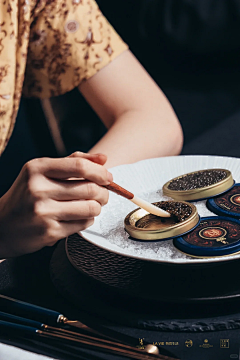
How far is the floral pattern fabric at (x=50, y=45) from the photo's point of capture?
0.84 m

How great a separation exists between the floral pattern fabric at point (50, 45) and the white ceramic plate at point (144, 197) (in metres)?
0.35

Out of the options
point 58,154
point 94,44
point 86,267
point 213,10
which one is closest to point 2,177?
point 58,154

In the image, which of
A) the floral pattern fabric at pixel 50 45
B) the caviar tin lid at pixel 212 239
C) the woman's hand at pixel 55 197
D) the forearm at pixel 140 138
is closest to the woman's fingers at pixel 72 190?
the woman's hand at pixel 55 197

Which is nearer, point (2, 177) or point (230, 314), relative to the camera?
point (230, 314)

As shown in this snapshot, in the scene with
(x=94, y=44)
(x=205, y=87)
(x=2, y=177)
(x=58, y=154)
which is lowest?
(x=205, y=87)

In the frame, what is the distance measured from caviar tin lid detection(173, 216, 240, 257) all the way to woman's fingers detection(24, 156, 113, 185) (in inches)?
5.0

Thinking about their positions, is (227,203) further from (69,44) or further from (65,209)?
(69,44)

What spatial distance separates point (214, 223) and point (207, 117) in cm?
78

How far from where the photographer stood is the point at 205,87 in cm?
163

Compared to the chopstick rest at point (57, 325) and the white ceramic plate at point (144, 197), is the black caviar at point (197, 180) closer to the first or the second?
the white ceramic plate at point (144, 197)

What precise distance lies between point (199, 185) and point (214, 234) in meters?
0.14

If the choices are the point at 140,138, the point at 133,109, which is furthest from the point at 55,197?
the point at 133,109

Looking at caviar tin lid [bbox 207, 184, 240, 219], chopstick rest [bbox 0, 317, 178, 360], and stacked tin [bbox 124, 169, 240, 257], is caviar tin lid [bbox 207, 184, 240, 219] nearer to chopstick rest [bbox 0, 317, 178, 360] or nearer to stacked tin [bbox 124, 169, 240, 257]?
stacked tin [bbox 124, 169, 240, 257]

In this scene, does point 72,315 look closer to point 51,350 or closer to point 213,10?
point 51,350
